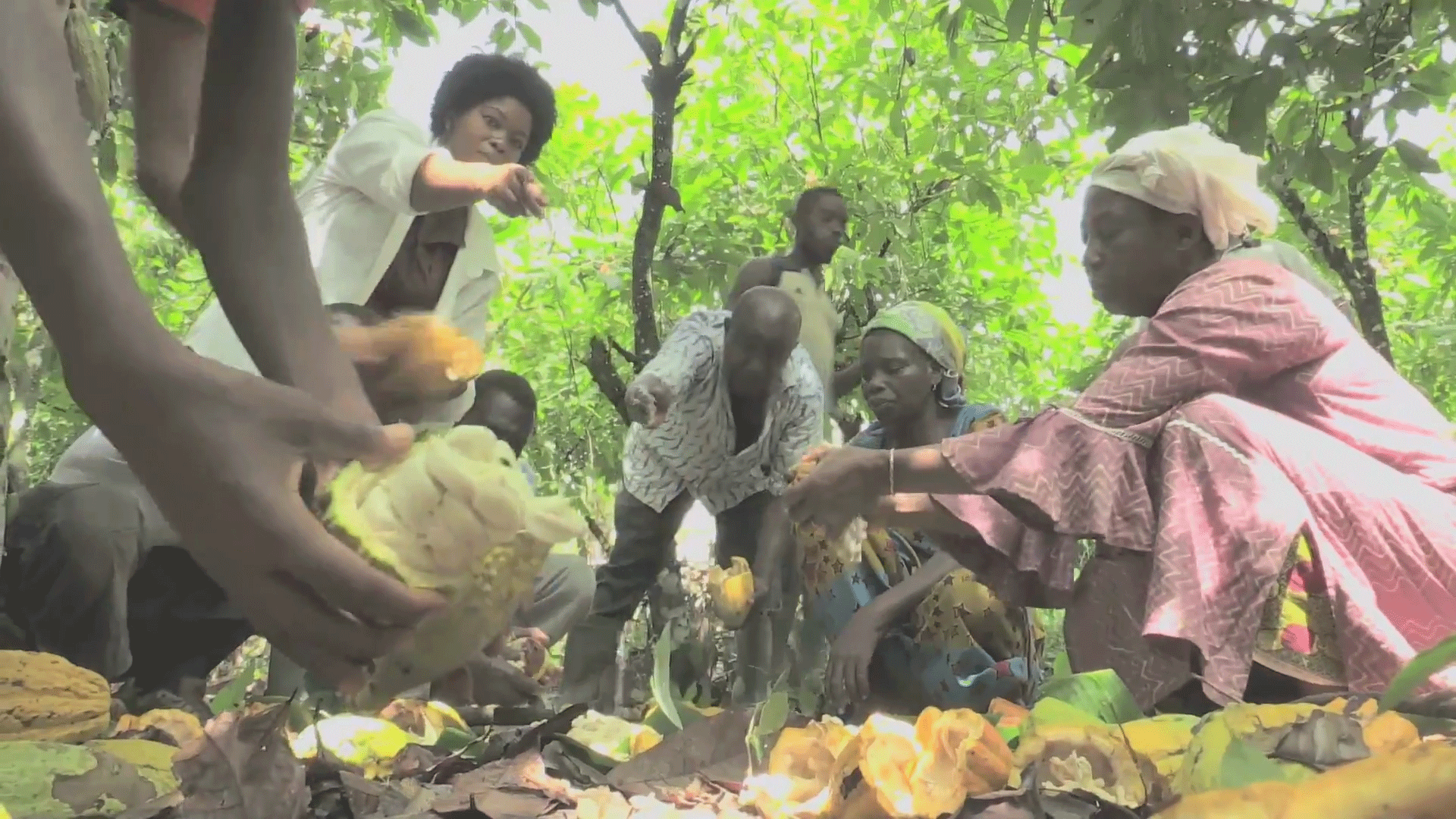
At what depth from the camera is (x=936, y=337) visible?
2908 millimetres

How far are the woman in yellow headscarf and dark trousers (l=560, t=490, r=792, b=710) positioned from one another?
1.64ft

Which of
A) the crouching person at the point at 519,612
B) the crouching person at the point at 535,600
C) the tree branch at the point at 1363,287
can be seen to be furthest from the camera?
the tree branch at the point at 1363,287

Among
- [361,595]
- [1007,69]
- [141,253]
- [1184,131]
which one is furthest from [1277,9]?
[141,253]

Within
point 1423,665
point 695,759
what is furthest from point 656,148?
point 1423,665

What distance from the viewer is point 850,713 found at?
2.46 metres

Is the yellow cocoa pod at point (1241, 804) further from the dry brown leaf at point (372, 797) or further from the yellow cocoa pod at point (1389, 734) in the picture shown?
the dry brown leaf at point (372, 797)

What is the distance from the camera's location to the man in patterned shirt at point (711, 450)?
3285 mm

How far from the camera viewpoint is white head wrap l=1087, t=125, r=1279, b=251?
203 cm

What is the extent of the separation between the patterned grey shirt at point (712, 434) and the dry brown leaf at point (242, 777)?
7.79 ft

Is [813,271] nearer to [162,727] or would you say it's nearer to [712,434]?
[712,434]

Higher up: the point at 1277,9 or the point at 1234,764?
the point at 1277,9

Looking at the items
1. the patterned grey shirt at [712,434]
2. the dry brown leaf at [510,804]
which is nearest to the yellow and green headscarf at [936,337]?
the patterned grey shirt at [712,434]

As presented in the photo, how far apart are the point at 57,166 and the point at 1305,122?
9.42 ft

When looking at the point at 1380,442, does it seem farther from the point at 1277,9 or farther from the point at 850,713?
the point at 850,713
